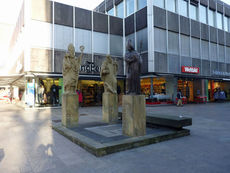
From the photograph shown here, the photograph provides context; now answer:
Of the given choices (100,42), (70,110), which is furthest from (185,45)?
(70,110)

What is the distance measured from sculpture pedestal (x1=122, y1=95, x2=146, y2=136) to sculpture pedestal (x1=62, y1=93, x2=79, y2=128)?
9.34 ft

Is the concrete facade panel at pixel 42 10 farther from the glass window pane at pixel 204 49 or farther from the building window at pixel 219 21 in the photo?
the building window at pixel 219 21

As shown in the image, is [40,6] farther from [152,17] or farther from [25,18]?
[152,17]

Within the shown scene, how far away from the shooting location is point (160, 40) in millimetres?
19688

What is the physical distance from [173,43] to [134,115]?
694 inches

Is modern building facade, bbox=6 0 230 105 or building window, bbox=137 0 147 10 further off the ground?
building window, bbox=137 0 147 10

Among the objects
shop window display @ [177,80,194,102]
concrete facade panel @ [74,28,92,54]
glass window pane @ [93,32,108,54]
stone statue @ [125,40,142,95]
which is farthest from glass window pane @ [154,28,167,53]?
stone statue @ [125,40,142,95]

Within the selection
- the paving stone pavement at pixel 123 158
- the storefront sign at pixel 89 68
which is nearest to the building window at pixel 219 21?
the storefront sign at pixel 89 68

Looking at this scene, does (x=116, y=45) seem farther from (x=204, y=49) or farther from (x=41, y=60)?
(x=204, y=49)

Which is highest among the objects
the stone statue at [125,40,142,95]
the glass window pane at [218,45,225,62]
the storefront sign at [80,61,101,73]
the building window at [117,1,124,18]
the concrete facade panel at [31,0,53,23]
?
the building window at [117,1,124,18]

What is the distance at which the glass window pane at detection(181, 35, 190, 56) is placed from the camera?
70.8ft

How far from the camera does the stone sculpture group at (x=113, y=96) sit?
5.59 meters

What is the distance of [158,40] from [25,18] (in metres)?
13.8

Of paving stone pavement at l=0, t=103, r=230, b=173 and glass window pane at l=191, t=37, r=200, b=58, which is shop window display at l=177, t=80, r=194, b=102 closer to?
glass window pane at l=191, t=37, r=200, b=58
